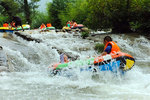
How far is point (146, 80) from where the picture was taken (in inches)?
239

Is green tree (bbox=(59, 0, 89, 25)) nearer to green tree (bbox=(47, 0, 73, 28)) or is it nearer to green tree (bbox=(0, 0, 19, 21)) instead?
green tree (bbox=(47, 0, 73, 28))

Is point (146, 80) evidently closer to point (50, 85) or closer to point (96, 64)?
point (96, 64)

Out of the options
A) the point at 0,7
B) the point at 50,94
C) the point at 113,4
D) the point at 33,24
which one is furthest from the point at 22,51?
the point at 0,7

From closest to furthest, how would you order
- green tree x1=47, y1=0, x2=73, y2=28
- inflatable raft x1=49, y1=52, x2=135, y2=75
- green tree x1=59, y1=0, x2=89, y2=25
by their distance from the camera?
inflatable raft x1=49, y1=52, x2=135, y2=75 → green tree x1=59, y1=0, x2=89, y2=25 → green tree x1=47, y1=0, x2=73, y2=28

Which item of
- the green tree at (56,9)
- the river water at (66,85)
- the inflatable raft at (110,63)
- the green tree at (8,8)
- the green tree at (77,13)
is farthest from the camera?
the green tree at (8,8)

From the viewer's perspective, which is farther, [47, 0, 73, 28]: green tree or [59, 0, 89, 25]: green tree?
[47, 0, 73, 28]: green tree

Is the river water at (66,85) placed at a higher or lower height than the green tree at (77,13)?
lower

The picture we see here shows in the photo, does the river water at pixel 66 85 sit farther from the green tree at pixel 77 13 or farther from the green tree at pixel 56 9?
the green tree at pixel 56 9

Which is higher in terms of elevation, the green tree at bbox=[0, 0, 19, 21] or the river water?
the green tree at bbox=[0, 0, 19, 21]

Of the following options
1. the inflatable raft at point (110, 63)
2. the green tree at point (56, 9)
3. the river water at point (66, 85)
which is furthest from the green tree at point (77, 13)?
the inflatable raft at point (110, 63)

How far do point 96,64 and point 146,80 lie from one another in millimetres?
1623

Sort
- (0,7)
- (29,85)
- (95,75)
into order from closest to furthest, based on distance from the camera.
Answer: (29,85) < (95,75) < (0,7)

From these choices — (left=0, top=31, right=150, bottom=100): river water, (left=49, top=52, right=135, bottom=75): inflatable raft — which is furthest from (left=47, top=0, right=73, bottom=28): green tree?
(left=49, top=52, right=135, bottom=75): inflatable raft

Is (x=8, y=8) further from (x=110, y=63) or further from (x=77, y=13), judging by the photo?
(x=110, y=63)
